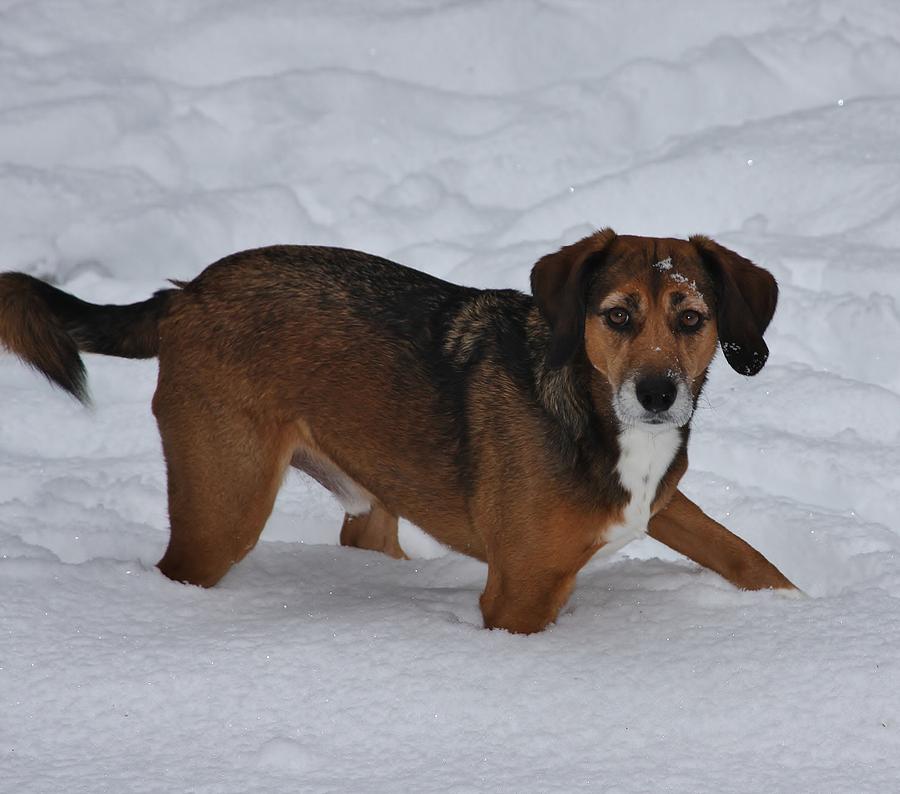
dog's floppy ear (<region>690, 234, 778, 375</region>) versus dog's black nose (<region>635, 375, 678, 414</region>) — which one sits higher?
dog's floppy ear (<region>690, 234, 778, 375</region>)

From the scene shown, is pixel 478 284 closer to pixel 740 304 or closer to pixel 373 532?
pixel 373 532

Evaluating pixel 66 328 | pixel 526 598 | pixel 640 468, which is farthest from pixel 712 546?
pixel 66 328

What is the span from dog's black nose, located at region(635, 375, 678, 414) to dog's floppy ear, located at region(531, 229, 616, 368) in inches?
10.0

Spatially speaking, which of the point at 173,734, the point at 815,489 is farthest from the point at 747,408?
the point at 173,734

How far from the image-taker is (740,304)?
4.06 m

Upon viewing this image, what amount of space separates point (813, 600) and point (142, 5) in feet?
21.4

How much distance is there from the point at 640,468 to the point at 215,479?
4.37ft

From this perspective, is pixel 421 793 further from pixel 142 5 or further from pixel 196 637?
pixel 142 5

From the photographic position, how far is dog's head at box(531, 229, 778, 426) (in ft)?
12.8

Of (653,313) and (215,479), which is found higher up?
(653,313)

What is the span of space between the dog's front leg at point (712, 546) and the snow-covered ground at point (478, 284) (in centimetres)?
7

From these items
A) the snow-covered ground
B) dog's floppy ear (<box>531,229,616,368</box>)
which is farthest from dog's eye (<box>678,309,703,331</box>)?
the snow-covered ground

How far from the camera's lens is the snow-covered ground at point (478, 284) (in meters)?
3.59

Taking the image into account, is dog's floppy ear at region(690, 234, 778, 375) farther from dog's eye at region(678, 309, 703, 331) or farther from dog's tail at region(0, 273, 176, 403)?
dog's tail at region(0, 273, 176, 403)
